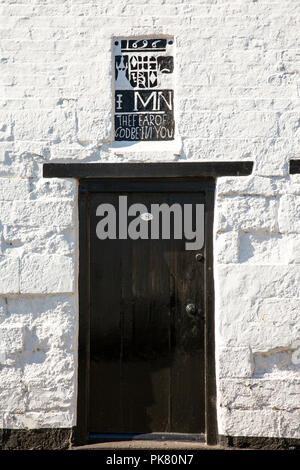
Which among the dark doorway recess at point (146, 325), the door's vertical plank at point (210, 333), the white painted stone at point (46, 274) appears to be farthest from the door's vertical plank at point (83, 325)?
the door's vertical plank at point (210, 333)

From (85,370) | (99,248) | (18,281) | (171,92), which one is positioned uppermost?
(171,92)

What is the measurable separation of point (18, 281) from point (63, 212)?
603 millimetres

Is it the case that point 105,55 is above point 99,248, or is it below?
above

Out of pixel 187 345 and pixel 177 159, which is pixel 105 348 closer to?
pixel 187 345

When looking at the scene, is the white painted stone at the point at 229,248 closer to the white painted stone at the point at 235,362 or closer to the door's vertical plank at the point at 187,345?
the door's vertical plank at the point at 187,345

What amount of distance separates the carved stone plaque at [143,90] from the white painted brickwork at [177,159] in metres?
0.10

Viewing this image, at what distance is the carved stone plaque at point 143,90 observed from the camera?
397 cm

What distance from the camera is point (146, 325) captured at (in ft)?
13.0

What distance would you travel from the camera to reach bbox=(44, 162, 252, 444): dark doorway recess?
3941 mm

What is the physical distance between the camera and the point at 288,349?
380 centimetres

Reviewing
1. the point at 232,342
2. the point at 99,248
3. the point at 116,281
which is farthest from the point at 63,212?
the point at 232,342

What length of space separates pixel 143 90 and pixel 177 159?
61 centimetres

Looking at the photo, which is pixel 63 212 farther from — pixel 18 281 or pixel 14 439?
pixel 14 439

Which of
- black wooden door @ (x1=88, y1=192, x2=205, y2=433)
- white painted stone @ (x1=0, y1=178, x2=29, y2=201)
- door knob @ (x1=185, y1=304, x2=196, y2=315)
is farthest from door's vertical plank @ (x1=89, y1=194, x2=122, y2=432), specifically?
white painted stone @ (x1=0, y1=178, x2=29, y2=201)
